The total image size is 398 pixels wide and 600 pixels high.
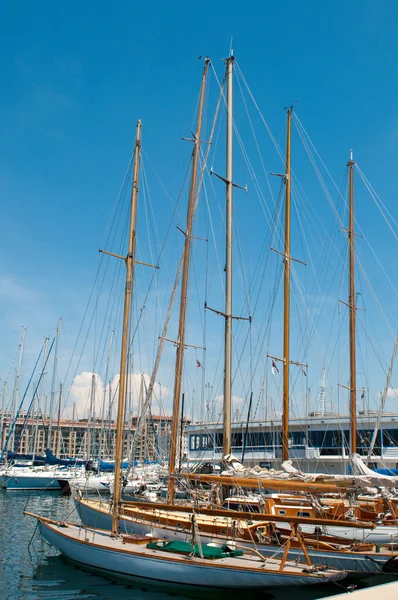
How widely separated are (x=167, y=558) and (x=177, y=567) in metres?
0.49

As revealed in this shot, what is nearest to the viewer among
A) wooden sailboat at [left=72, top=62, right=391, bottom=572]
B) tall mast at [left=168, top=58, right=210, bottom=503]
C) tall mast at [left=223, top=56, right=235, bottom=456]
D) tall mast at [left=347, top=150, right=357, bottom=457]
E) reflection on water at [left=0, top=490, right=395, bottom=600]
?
reflection on water at [left=0, top=490, right=395, bottom=600]

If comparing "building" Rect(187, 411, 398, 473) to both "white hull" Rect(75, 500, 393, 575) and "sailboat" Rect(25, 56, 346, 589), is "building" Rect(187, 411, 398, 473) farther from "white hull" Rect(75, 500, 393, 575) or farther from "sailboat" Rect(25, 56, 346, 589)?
"sailboat" Rect(25, 56, 346, 589)

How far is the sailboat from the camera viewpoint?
50.9ft

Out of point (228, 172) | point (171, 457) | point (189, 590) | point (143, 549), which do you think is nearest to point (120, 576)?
point (143, 549)

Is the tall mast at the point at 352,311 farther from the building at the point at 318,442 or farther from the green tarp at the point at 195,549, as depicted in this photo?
the green tarp at the point at 195,549

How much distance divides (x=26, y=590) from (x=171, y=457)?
910 cm

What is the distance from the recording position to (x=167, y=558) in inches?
669

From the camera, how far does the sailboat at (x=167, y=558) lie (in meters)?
15.5

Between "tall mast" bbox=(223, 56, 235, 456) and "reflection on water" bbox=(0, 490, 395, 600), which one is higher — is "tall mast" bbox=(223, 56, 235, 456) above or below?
above

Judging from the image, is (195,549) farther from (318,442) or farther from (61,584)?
(318,442)

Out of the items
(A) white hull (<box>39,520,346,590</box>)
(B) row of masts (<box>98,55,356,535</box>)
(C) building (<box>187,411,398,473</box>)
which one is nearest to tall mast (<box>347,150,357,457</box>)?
(B) row of masts (<box>98,55,356,535</box>)

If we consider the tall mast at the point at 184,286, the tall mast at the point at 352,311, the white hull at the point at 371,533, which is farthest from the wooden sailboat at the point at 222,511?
the tall mast at the point at 352,311

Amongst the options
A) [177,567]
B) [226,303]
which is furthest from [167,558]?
[226,303]

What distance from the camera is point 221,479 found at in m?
23.2
